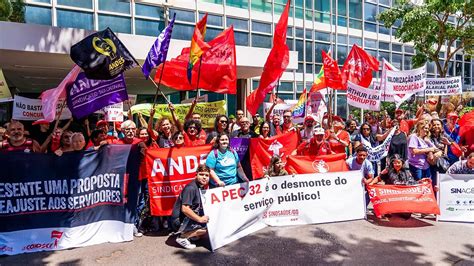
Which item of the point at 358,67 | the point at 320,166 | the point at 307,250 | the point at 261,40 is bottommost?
the point at 307,250

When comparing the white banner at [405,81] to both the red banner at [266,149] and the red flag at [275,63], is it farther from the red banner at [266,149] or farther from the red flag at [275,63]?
the red flag at [275,63]

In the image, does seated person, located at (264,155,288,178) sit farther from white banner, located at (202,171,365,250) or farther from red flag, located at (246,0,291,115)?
red flag, located at (246,0,291,115)

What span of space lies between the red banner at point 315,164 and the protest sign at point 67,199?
2674mm

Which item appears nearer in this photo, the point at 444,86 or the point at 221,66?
the point at 221,66

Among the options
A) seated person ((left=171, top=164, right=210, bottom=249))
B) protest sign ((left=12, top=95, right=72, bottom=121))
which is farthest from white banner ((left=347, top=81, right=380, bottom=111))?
protest sign ((left=12, top=95, right=72, bottom=121))

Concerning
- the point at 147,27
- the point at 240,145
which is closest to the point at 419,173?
the point at 240,145

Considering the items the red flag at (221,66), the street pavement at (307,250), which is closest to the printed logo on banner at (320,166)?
the street pavement at (307,250)

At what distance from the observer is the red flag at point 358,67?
9.79 meters

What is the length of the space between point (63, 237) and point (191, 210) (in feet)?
5.94

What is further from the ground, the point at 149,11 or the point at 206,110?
the point at 149,11

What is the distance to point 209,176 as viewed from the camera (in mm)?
5645

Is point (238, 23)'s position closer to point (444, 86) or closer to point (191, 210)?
point (444, 86)

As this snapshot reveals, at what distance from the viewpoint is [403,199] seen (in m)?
6.27

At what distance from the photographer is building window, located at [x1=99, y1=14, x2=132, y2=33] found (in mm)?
18875
